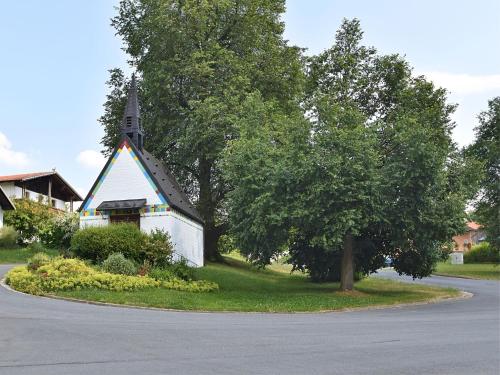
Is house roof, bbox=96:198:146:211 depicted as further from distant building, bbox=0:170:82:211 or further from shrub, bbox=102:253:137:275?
distant building, bbox=0:170:82:211

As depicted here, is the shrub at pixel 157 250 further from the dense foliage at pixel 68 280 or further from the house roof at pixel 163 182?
the dense foliage at pixel 68 280

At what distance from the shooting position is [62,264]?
22.9m

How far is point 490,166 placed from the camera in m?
50.0

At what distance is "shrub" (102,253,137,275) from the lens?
2423 centimetres

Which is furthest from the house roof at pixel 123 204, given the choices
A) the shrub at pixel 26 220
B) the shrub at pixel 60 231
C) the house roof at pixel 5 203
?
the house roof at pixel 5 203

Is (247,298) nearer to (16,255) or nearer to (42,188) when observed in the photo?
(16,255)

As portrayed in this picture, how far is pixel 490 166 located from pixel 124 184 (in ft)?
107

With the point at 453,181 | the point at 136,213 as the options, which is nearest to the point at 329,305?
the point at 453,181

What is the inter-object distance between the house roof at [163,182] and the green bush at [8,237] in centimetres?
850

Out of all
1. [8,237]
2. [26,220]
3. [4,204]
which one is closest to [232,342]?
[8,237]

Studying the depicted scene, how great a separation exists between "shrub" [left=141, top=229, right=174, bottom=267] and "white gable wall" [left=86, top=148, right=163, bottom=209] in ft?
13.0

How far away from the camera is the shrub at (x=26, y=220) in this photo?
138 ft

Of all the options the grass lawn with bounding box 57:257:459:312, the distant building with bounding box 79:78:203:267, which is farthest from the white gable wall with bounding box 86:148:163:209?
the grass lawn with bounding box 57:257:459:312

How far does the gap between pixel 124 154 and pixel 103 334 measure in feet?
72.6
